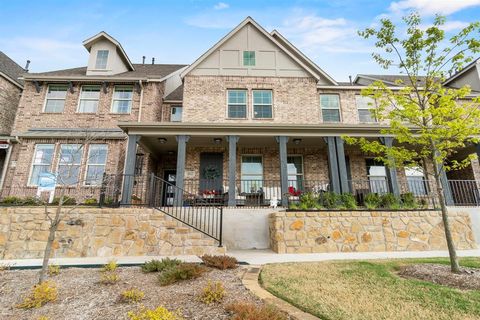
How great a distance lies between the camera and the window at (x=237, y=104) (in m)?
11.8

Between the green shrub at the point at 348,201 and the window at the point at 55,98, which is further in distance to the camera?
the window at the point at 55,98

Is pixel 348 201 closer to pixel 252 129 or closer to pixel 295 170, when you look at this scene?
pixel 295 170

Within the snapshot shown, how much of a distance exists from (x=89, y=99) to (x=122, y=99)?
1614mm

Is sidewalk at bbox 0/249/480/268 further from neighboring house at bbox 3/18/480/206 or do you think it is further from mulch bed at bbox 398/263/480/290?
neighboring house at bbox 3/18/480/206

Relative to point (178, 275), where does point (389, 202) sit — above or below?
above

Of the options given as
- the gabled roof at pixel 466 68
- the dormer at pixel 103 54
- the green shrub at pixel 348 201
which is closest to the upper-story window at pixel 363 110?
the green shrub at pixel 348 201

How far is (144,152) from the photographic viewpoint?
11.3m

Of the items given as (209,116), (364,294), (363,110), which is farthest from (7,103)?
(363,110)

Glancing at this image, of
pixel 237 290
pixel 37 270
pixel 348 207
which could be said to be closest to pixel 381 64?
pixel 348 207

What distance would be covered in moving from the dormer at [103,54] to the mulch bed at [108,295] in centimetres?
1132

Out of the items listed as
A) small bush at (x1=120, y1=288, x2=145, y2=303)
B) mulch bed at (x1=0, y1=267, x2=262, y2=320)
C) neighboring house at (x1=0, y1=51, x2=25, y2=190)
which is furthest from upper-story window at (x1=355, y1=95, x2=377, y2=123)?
neighboring house at (x1=0, y1=51, x2=25, y2=190)

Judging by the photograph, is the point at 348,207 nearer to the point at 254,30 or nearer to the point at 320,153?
the point at 320,153

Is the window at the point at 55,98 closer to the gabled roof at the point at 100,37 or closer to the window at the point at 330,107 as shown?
the gabled roof at the point at 100,37

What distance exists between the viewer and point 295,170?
11.6m
